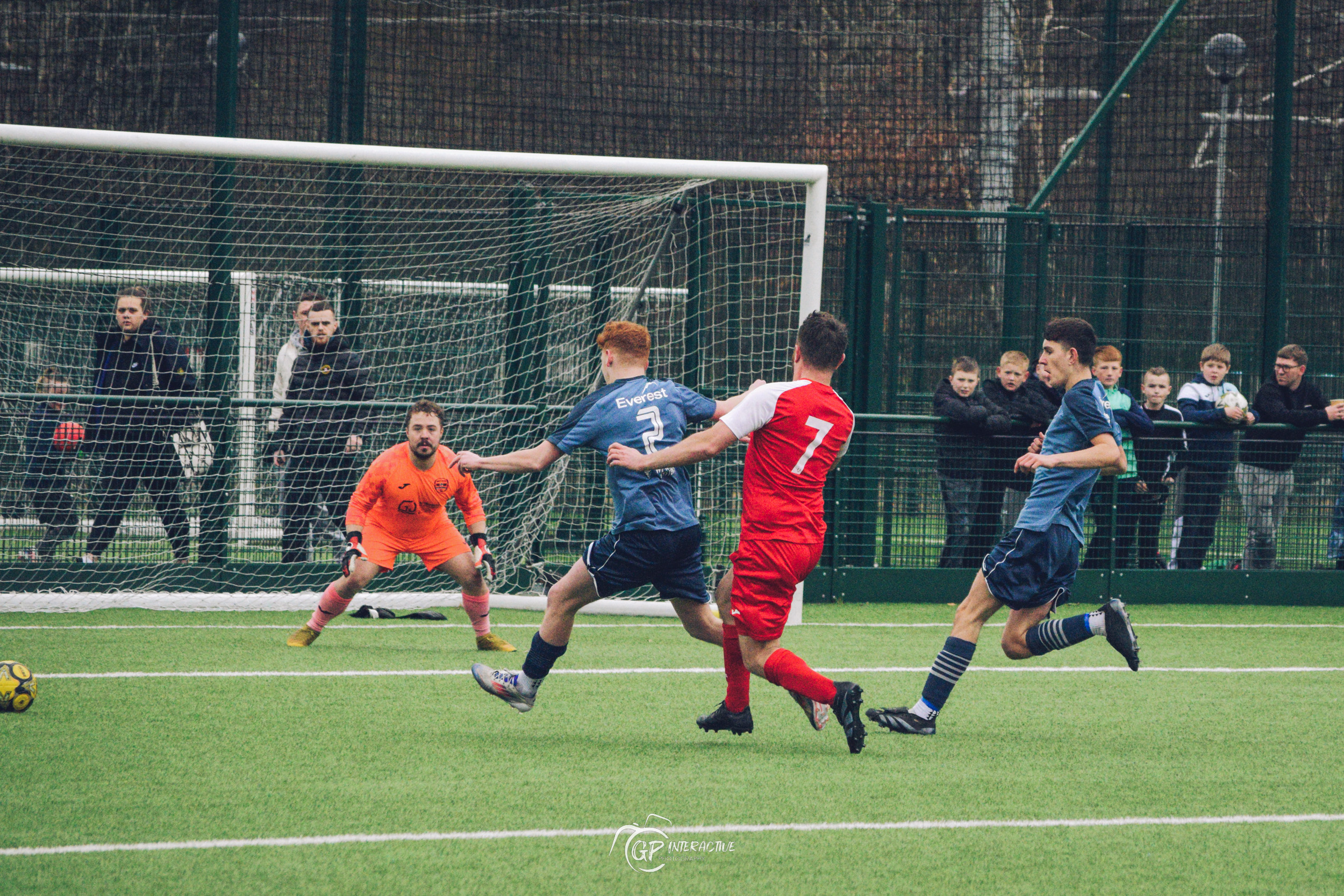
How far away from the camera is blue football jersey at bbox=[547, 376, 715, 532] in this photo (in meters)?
5.87

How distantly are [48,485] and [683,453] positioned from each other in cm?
574

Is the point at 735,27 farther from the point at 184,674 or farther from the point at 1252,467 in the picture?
the point at 184,674

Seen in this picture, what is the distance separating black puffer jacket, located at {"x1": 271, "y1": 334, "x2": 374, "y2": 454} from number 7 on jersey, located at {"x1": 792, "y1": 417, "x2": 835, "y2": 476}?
4.91m

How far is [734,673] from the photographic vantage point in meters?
5.80

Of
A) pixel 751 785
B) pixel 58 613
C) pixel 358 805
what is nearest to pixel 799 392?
pixel 751 785

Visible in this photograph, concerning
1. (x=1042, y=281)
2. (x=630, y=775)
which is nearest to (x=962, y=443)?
(x=1042, y=281)

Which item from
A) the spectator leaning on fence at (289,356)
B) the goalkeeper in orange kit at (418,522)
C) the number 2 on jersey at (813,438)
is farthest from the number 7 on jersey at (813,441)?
the spectator leaning on fence at (289,356)

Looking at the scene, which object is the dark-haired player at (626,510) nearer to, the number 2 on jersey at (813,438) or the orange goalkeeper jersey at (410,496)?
the number 2 on jersey at (813,438)

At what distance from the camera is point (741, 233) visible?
33.0ft

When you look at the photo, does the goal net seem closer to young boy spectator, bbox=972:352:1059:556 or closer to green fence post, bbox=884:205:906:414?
green fence post, bbox=884:205:906:414

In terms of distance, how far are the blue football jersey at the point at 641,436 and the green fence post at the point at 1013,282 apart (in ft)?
18.6

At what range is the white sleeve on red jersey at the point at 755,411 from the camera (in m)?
5.38

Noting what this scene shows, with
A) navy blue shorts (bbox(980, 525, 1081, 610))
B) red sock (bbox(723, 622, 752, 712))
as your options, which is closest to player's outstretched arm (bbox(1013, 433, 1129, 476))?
navy blue shorts (bbox(980, 525, 1081, 610))

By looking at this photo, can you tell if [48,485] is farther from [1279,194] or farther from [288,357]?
[1279,194]
